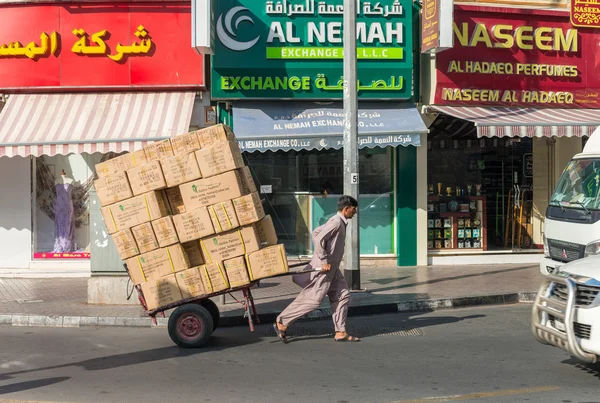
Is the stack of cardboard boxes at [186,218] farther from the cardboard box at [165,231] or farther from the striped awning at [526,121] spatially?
the striped awning at [526,121]

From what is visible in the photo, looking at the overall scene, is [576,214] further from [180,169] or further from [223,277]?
[180,169]

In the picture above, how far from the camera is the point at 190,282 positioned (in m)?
8.87

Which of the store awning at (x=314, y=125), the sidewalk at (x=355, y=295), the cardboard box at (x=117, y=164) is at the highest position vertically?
the store awning at (x=314, y=125)

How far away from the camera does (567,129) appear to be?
1461 centimetres

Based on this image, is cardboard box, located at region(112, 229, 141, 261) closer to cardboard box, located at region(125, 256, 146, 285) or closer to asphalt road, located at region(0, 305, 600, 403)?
cardboard box, located at region(125, 256, 146, 285)

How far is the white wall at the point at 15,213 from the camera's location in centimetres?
1541

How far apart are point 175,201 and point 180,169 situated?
44cm

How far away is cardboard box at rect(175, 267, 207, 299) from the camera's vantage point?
885 cm

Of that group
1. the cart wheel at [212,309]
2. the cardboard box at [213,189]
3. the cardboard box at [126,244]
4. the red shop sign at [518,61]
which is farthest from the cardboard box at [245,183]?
the red shop sign at [518,61]

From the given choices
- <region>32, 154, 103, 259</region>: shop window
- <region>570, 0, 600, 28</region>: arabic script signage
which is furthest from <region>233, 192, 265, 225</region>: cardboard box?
<region>570, 0, 600, 28</region>: arabic script signage

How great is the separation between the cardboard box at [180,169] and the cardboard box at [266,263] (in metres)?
1.07

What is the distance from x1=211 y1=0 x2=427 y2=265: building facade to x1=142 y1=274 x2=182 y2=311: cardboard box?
19.1ft

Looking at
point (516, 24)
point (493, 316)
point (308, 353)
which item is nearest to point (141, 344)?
point (308, 353)

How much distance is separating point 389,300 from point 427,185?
4.79 metres
